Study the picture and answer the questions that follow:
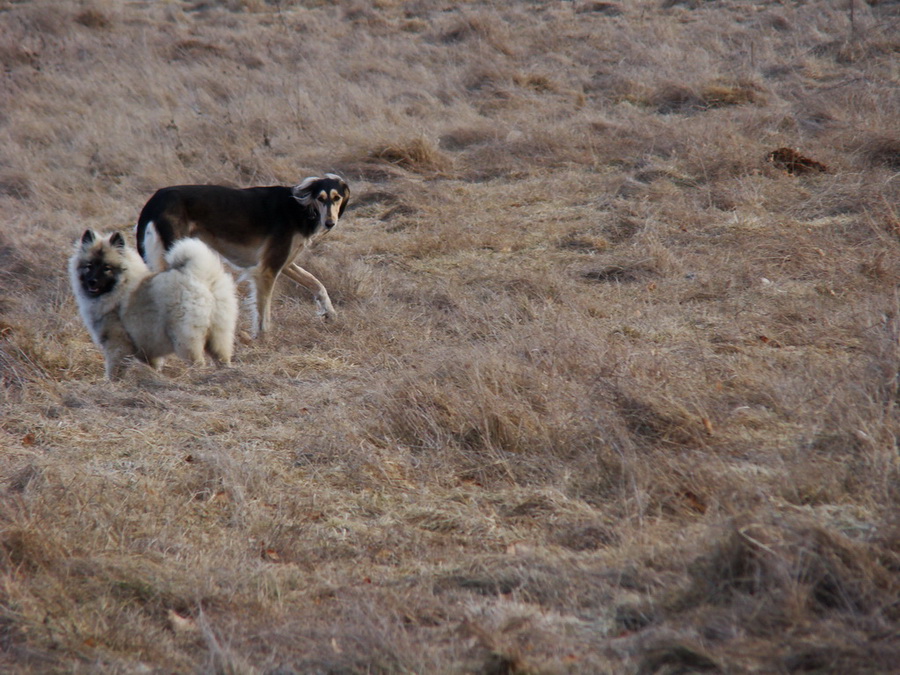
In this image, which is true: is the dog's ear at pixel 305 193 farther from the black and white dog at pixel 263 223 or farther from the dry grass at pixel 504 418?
the dry grass at pixel 504 418

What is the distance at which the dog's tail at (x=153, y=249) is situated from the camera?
6852mm

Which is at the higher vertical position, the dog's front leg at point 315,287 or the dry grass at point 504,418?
the dry grass at point 504,418

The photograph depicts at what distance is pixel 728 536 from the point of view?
2.90 metres

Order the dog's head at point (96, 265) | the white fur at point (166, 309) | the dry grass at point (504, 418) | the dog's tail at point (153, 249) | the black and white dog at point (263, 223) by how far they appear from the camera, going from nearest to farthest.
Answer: the dry grass at point (504, 418)
the white fur at point (166, 309)
the dog's head at point (96, 265)
the dog's tail at point (153, 249)
the black and white dog at point (263, 223)

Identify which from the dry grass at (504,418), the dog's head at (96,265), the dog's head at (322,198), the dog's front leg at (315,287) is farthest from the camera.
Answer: the dog's head at (322,198)

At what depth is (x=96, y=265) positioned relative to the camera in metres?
5.92

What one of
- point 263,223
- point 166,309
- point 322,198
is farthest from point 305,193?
point 166,309

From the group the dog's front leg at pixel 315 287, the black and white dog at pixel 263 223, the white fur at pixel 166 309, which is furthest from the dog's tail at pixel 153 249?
the dog's front leg at pixel 315 287

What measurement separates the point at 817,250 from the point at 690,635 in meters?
4.76

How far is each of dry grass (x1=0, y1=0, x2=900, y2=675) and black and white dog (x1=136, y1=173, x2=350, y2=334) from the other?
0.33m

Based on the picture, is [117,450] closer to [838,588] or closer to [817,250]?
A: [838,588]

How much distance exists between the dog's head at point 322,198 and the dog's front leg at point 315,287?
412 millimetres

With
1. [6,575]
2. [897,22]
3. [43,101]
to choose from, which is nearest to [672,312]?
[6,575]

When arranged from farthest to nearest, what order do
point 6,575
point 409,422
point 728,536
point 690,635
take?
point 409,422, point 6,575, point 728,536, point 690,635
